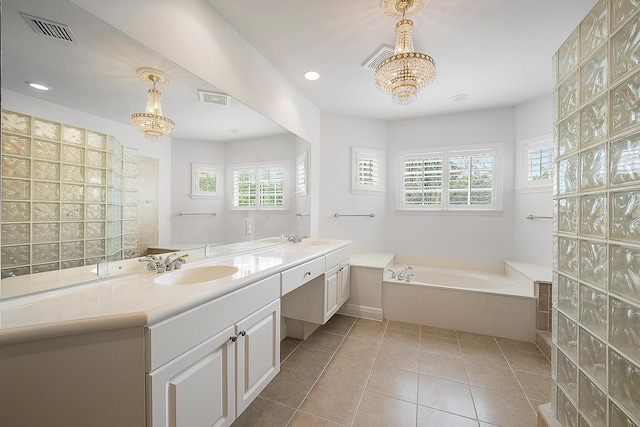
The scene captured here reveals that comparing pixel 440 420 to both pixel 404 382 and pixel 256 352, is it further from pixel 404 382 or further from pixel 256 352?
pixel 256 352

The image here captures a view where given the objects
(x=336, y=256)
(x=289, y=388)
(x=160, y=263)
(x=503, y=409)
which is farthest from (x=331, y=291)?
(x=160, y=263)

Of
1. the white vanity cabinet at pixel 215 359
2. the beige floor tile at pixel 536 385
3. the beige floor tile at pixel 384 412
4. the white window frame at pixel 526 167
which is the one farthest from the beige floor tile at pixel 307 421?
the white window frame at pixel 526 167

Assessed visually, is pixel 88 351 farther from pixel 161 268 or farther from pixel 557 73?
pixel 557 73

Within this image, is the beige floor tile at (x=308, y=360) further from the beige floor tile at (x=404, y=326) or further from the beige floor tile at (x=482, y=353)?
the beige floor tile at (x=482, y=353)

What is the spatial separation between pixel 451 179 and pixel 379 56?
84.4 inches

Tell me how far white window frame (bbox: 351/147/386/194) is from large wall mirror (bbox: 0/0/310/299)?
2136mm

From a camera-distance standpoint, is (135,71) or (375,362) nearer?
(135,71)

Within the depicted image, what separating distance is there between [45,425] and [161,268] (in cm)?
68

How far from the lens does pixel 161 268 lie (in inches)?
53.5

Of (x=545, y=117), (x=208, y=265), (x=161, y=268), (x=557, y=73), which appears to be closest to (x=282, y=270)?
(x=208, y=265)

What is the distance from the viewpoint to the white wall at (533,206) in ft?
9.73

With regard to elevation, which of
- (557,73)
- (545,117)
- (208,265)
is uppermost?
(545,117)

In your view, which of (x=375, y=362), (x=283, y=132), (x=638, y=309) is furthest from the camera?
(x=283, y=132)

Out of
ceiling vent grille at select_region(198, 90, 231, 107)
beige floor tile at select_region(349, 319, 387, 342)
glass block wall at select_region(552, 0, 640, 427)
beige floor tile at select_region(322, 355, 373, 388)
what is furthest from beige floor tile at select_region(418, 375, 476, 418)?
ceiling vent grille at select_region(198, 90, 231, 107)
